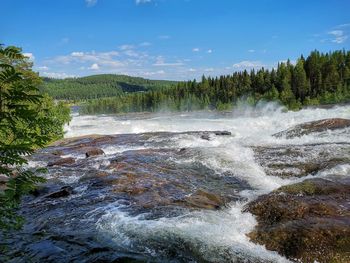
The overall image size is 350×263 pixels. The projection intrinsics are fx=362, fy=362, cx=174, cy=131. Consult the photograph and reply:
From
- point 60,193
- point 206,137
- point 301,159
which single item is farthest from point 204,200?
point 206,137

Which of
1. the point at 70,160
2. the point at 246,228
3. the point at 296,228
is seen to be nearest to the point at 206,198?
the point at 246,228

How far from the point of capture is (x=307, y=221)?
32.5 feet

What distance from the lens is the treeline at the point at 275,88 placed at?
313ft

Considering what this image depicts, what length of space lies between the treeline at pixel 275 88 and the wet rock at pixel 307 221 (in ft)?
255

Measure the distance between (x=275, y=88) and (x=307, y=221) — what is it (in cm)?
9658

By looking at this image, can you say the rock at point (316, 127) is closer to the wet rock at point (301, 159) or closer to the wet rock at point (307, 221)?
the wet rock at point (301, 159)

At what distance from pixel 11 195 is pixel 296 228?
24.1 feet

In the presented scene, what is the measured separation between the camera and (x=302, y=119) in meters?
45.3

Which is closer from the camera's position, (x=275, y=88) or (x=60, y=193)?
(x=60, y=193)

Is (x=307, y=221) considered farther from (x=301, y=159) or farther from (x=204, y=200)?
(x=301, y=159)

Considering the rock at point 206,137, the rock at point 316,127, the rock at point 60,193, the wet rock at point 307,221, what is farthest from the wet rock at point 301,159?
the rock at point 206,137

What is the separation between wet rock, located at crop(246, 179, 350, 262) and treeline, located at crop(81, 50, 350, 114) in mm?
77753

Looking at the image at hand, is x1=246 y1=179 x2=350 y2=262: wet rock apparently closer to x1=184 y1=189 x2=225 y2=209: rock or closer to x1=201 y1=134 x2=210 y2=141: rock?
x1=184 y1=189 x2=225 y2=209: rock

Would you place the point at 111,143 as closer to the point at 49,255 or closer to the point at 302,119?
the point at 302,119
